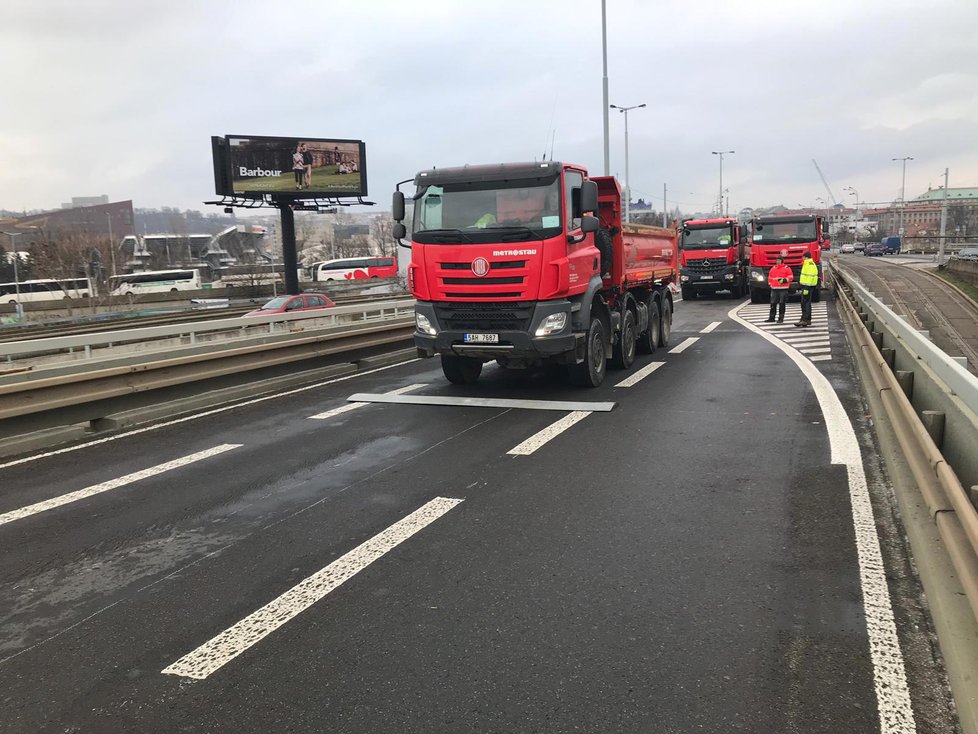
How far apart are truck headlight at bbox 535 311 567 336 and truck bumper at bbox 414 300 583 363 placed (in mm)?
30

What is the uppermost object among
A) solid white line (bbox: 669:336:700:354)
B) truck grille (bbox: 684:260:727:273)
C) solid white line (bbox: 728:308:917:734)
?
truck grille (bbox: 684:260:727:273)

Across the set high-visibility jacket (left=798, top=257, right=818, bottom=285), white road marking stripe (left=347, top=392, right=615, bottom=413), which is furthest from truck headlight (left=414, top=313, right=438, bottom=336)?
high-visibility jacket (left=798, top=257, right=818, bottom=285)

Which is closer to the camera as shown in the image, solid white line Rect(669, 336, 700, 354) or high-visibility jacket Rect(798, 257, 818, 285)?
solid white line Rect(669, 336, 700, 354)

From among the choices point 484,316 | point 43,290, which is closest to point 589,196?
point 484,316

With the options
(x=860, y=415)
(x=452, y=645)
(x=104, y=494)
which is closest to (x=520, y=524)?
(x=452, y=645)

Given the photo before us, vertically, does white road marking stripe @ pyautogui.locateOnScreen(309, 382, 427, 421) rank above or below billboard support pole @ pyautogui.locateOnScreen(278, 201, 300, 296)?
below

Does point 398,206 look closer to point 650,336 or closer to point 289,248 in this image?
point 650,336

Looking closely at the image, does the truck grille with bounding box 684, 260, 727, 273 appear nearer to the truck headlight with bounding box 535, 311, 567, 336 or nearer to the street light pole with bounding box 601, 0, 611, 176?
the street light pole with bounding box 601, 0, 611, 176

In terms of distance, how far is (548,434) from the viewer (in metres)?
7.84

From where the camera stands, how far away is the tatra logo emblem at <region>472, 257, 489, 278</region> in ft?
31.6

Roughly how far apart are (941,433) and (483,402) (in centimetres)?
548

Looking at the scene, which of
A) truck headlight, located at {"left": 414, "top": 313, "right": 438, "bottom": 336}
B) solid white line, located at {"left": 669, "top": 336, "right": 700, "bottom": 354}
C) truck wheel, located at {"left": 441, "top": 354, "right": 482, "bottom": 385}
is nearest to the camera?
truck headlight, located at {"left": 414, "top": 313, "right": 438, "bottom": 336}

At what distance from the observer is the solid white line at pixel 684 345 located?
15.1m

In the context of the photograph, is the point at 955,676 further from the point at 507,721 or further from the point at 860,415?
the point at 860,415
